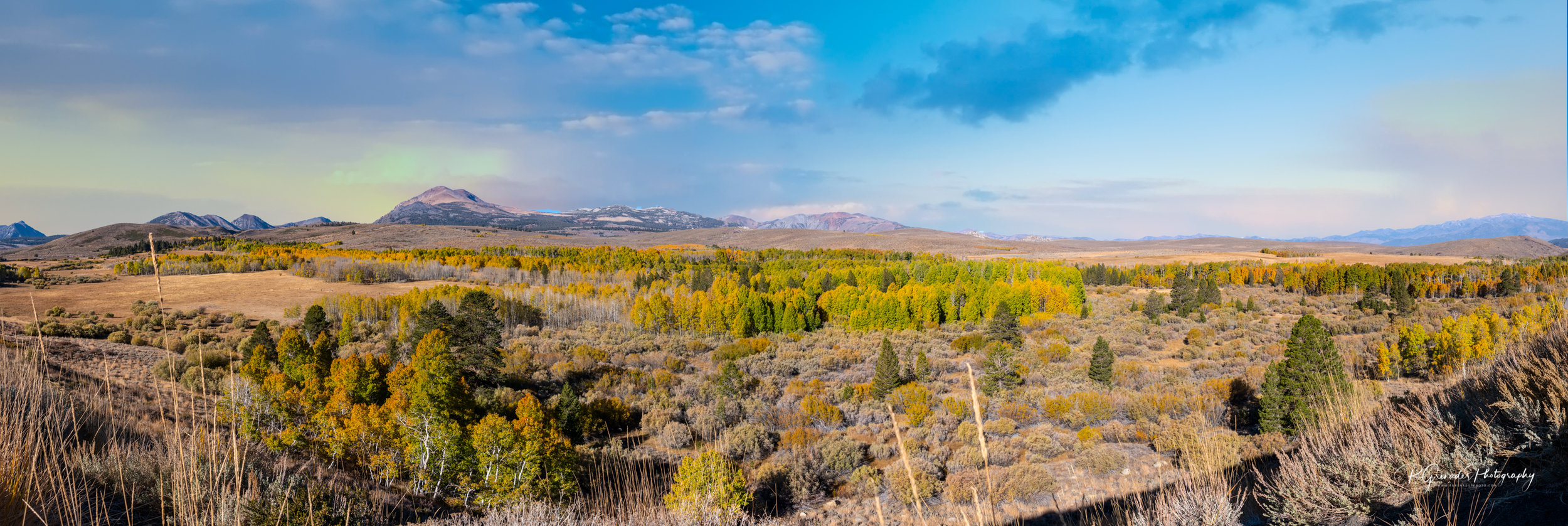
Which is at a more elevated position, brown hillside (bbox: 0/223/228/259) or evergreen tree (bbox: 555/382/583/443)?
brown hillside (bbox: 0/223/228/259)

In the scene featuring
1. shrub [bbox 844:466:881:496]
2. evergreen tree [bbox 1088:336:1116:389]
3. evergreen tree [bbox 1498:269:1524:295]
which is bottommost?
shrub [bbox 844:466:881:496]

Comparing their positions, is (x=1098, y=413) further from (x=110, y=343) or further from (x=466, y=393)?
(x=110, y=343)

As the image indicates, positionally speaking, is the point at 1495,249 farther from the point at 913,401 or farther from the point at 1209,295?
the point at 913,401

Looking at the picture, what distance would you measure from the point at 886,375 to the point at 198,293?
2351 inches

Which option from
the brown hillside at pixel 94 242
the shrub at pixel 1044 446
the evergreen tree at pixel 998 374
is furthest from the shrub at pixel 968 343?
the brown hillside at pixel 94 242

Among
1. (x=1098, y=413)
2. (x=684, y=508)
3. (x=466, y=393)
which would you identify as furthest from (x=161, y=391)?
(x=1098, y=413)

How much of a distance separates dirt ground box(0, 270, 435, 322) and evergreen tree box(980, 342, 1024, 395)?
47.9 m

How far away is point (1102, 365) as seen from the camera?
2388 cm

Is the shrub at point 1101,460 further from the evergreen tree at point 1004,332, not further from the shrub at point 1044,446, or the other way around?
the evergreen tree at point 1004,332

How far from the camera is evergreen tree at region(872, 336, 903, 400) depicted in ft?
75.0

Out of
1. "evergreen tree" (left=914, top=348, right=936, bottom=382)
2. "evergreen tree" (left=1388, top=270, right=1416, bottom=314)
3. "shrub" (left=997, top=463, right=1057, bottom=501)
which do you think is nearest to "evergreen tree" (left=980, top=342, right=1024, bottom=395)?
"evergreen tree" (left=914, top=348, right=936, bottom=382)

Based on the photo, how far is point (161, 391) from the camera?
52.4ft
